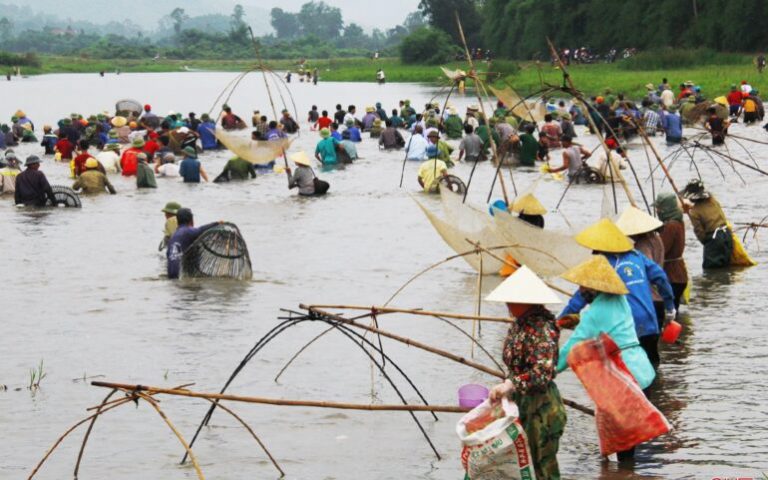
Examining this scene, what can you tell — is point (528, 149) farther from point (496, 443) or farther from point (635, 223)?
point (496, 443)

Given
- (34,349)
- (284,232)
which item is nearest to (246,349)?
(34,349)

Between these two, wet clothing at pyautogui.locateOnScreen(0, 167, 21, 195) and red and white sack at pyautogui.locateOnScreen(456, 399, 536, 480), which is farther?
wet clothing at pyautogui.locateOnScreen(0, 167, 21, 195)

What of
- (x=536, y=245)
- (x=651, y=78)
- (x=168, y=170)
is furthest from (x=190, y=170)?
(x=651, y=78)

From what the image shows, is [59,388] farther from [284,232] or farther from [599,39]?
[599,39]

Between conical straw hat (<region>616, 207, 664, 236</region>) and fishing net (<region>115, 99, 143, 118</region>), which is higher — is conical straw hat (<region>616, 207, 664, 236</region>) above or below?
above

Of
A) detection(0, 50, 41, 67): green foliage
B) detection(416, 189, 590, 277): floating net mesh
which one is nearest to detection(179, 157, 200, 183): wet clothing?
detection(416, 189, 590, 277): floating net mesh

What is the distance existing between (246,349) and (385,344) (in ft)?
4.11

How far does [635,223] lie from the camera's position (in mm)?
8258

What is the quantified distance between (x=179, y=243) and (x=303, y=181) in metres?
8.17

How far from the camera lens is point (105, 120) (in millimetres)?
30844

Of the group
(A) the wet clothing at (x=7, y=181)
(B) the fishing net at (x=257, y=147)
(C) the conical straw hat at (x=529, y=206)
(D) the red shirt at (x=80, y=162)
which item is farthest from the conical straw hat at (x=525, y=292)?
(D) the red shirt at (x=80, y=162)

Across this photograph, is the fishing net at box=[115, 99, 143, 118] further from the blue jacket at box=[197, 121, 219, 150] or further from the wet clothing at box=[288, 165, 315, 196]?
the wet clothing at box=[288, 165, 315, 196]

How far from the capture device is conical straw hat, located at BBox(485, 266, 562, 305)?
18.8ft

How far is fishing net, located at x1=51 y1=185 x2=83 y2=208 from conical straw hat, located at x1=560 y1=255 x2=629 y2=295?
50.4ft
